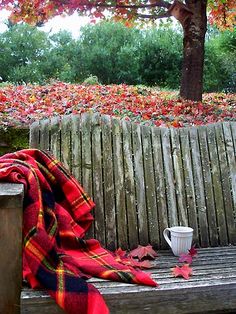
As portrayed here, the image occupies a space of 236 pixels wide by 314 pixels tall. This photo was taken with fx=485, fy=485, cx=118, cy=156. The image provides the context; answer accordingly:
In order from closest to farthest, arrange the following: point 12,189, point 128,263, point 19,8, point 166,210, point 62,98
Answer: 1. point 12,189
2. point 128,263
3. point 166,210
4. point 62,98
5. point 19,8

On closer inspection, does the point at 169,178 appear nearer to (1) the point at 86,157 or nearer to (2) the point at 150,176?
(2) the point at 150,176

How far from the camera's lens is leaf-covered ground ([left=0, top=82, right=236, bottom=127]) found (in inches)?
185

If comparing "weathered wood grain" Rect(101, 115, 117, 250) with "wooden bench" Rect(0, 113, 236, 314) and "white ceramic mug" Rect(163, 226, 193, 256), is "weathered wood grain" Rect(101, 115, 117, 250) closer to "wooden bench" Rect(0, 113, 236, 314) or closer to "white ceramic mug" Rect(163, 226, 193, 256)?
"wooden bench" Rect(0, 113, 236, 314)

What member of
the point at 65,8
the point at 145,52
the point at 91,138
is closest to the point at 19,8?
the point at 65,8

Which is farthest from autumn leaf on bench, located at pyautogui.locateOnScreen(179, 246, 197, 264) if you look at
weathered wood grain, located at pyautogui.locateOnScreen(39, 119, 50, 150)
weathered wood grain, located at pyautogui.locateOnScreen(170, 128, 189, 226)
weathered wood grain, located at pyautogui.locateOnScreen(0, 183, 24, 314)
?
weathered wood grain, located at pyautogui.locateOnScreen(39, 119, 50, 150)

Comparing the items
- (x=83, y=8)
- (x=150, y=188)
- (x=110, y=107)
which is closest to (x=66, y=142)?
(x=150, y=188)

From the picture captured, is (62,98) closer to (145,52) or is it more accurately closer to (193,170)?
(193,170)

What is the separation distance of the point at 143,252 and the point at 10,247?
2.86 feet

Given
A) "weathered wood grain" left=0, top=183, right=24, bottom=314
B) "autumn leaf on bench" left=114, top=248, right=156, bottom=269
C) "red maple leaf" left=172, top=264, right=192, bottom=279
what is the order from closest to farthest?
1. "weathered wood grain" left=0, top=183, right=24, bottom=314
2. "red maple leaf" left=172, top=264, right=192, bottom=279
3. "autumn leaf on bench" left=114, top=248, right=156, bottom=269

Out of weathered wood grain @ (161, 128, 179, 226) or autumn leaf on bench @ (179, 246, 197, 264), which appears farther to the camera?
weathered wood grain @ (161, 128, 179, 226)

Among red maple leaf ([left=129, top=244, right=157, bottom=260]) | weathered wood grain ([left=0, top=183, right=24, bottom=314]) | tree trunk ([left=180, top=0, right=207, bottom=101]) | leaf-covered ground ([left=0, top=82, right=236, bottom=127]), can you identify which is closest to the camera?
weathered wood grain ([left=0, top=183, right=24, bottom=314])

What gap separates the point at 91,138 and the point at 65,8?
4.55 m

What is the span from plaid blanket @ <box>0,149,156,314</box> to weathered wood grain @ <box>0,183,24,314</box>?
0.25ft

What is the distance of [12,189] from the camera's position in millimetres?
1925
